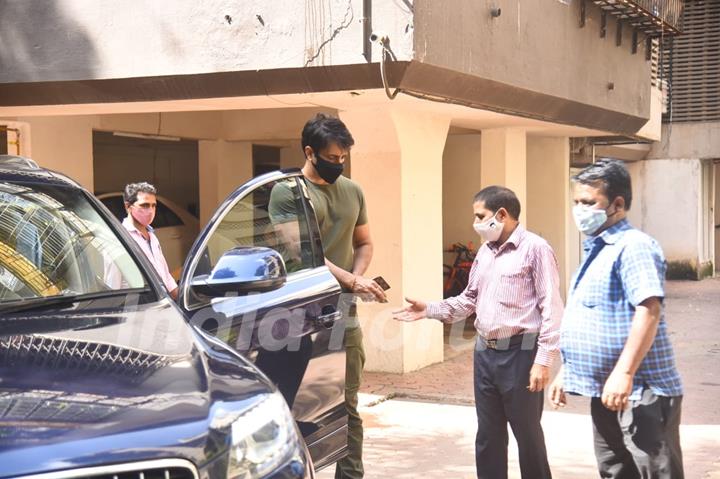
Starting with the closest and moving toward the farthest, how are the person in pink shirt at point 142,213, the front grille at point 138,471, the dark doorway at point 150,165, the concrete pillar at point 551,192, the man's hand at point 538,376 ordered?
the front grille at point 138,471 < the man's hand at point 538,376 < the person in pink shirt at point 142,213 < the concrete pillar at point 551,192 < the dark doorway at point 150,165

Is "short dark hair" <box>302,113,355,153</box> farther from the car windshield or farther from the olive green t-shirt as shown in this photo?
the car windshield

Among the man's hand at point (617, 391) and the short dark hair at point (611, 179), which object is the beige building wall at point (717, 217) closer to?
the short dark hair at point (611, 179)

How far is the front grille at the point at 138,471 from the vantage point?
229 cm

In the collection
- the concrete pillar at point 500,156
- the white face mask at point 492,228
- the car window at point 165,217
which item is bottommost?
the white face mask at point 492,228

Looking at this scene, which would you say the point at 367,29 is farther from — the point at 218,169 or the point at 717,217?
the point at 717,217

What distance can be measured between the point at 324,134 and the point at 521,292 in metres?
1.33

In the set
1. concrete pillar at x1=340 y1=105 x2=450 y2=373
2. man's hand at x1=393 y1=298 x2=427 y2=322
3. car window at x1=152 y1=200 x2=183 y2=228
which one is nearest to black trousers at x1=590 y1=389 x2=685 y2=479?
man's hand at x1=393 y1=298 x2=427 y2=322

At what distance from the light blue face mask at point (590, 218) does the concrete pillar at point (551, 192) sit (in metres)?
10.4

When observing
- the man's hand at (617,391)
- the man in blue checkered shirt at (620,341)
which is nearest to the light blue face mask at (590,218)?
the man in blue checkered shirt at (620,341)

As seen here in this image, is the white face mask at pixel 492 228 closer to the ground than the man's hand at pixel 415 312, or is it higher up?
higher up

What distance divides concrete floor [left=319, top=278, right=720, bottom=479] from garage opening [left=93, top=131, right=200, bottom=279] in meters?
4.43

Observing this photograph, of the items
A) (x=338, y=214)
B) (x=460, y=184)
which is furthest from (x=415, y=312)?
(x=460, y=184)

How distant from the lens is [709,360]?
33.9ft

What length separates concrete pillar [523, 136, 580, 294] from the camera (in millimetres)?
14320
